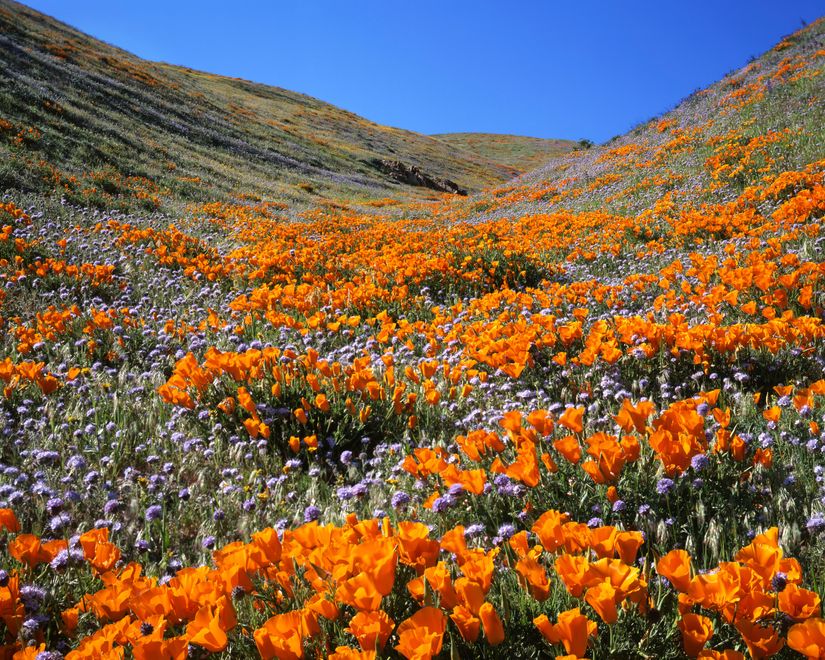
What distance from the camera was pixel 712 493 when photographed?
2.37 metres

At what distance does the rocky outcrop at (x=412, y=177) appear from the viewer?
1881 inches

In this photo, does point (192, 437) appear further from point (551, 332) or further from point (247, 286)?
point (247, 286)

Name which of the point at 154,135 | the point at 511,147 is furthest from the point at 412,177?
the point at 511,147

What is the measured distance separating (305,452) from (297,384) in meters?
0.67

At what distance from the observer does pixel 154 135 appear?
2841 centimetres

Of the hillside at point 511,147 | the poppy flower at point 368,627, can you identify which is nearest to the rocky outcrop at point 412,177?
the hillside at point 511,147

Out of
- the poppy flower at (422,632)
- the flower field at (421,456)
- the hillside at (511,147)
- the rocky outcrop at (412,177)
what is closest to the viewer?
the poppy flower at (422,632)

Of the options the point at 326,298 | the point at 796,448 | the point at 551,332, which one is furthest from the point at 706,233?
the point at 796,448

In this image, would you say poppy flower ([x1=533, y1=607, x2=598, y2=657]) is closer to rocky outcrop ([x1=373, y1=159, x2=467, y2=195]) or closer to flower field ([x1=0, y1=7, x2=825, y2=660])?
flower field ([x1=0, y1=7, x2=825, y2=660])

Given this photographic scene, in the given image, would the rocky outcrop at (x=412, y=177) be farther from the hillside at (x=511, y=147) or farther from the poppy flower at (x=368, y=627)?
the poppy flower at (x=368, y=627)

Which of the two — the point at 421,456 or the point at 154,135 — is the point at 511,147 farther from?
the point at 421,456

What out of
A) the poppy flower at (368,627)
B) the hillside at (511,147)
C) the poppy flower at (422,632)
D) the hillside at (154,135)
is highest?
the hillside at (511,147)

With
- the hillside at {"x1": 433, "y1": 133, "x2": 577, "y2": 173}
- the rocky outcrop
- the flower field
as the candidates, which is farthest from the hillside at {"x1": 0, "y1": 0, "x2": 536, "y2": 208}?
the hillside at {"x1": 433, "y1": 133, "x2": 577, "y2": 173}

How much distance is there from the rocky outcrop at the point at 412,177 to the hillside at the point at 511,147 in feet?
81.6
